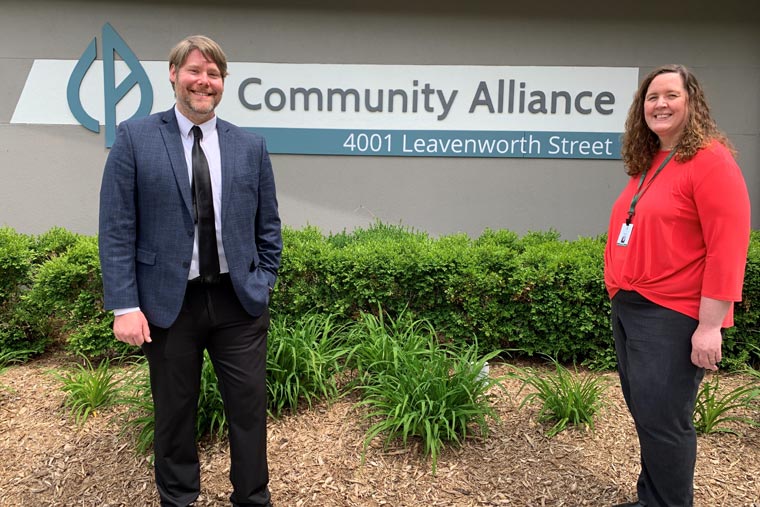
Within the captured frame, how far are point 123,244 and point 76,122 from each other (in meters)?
4.54

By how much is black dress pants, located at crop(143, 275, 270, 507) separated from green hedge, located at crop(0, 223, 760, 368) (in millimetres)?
1456

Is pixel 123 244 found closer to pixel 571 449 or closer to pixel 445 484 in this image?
pixel 445 484

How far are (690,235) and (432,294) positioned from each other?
2.15 meters

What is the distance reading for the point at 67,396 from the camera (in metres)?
3.50

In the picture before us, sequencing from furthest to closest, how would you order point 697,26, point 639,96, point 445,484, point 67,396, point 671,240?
point 697,26 → point 67,396 → point 445,484 → point 639,96 → point 671,240

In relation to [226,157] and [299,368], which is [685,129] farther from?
[299,368]

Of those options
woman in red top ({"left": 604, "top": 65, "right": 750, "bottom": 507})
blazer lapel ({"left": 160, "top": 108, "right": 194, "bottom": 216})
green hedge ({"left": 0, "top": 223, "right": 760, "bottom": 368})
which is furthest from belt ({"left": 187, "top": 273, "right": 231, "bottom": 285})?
woman in red top ({"left": 604, "top": 65, "right": 750, "bottom": 507})

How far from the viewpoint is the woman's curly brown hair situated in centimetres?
202

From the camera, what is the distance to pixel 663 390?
6.90ft

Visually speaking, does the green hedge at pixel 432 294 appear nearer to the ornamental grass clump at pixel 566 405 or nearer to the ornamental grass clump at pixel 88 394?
the ornamental grass clump at pixel 88 394

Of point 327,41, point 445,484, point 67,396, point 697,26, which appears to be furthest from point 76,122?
point 697,26

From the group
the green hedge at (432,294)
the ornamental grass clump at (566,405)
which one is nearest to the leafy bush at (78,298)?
the green hedge at (432,294)

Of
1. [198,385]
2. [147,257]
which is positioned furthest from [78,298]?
[147,257]

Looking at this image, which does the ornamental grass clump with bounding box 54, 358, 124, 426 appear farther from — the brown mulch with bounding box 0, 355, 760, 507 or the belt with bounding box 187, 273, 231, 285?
the belt with bounding box 187, 273, 231, 285
